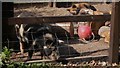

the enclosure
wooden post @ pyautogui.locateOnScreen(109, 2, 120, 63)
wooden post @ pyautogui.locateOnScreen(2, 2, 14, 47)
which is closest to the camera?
wooden post @ pyautogui.locateOnScreen(2, 2, 14, 47)

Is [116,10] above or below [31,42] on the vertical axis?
above

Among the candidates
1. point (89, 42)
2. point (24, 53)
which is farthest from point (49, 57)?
point (89, 42)

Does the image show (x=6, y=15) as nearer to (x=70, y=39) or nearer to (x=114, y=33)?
(x=114, y=33)

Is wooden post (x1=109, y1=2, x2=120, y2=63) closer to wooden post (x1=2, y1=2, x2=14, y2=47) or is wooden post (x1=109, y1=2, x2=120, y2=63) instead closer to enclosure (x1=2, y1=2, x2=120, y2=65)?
enclosure (x1=2, y1=2, x2=120, y2=65)

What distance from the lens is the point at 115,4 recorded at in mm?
4969

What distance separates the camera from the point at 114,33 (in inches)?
200

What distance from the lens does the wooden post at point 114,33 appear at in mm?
4996

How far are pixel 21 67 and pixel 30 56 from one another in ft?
3.14

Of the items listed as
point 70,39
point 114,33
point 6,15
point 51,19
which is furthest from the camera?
point 70,39

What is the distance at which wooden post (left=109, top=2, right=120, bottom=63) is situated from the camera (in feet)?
16.4

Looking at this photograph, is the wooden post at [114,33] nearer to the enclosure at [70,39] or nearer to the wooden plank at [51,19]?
the enclosure at [70,39]

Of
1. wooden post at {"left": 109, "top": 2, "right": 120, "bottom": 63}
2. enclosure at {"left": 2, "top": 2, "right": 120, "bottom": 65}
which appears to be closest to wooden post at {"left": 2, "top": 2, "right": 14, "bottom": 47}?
enclosure at {"left": 2, "top": 2, "right": 120, "bottom": 65}

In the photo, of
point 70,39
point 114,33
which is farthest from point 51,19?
point 70,39

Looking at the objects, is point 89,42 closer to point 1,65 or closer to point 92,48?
point 92,48
